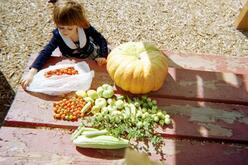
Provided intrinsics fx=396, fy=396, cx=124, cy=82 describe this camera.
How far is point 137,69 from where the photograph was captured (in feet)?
7.61

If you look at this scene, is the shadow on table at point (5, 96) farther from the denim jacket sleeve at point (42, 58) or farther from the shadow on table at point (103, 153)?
the shadow on table at point (103, 153)

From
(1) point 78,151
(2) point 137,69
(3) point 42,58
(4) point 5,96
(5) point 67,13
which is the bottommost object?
(4) point 5,96

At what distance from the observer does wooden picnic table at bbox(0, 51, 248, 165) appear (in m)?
2.08

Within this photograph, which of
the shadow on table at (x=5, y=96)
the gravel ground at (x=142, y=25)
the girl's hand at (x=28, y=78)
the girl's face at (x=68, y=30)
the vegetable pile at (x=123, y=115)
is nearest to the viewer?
the vegetable pile at (x=123, y=115)

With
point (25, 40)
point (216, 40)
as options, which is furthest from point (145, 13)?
point (25, 40)

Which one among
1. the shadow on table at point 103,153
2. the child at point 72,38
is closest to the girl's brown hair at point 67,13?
the child at point 72,38

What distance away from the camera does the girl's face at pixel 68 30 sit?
8.87 ft

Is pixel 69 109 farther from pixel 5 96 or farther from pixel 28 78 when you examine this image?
pixel 5 96

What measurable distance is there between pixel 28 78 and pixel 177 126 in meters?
0.97

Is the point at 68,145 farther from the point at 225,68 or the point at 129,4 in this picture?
the point at 129,4

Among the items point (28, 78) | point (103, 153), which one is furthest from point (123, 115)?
point (28, 78)

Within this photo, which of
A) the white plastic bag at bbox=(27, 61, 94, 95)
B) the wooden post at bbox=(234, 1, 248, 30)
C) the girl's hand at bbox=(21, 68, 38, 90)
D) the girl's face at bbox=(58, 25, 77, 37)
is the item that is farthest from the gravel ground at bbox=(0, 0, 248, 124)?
the white plastic bag at bbox=(27, 61, 94, 95)

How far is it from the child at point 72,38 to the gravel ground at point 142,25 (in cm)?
78

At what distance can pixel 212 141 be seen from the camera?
2.22m
